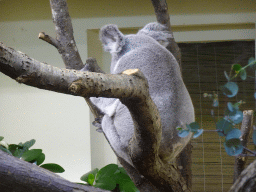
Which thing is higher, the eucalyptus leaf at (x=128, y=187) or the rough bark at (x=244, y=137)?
the rough bark at (x=244, y=137)

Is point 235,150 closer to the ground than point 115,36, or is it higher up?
closer to the ground

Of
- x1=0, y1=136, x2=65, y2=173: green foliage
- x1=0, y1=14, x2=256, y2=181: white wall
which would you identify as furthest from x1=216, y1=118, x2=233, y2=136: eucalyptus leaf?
x1=0, y1=14, x2=256, y2=181: white wall

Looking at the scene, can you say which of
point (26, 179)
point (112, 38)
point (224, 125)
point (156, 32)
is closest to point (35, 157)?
point (112, 38)

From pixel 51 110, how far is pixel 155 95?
6.04ft

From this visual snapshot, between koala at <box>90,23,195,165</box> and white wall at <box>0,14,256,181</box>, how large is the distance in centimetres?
144

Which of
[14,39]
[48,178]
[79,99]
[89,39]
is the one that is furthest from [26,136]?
[48,178]

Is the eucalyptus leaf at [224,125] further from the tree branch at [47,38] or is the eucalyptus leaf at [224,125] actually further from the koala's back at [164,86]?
the tree branch at [47,38]

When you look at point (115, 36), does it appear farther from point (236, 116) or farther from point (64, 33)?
point (236, 116)

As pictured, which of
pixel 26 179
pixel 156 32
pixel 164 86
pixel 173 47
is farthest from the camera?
pixel 173 47

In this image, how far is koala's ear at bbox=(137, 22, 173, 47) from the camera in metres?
1.54

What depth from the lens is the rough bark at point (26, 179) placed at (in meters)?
0.66

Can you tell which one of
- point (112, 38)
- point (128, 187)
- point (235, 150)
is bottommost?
point (128, 187)

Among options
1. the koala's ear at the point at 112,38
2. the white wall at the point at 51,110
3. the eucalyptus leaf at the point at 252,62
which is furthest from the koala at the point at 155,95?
the white wall at the point at 51,110

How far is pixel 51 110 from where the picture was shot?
2.87 m
